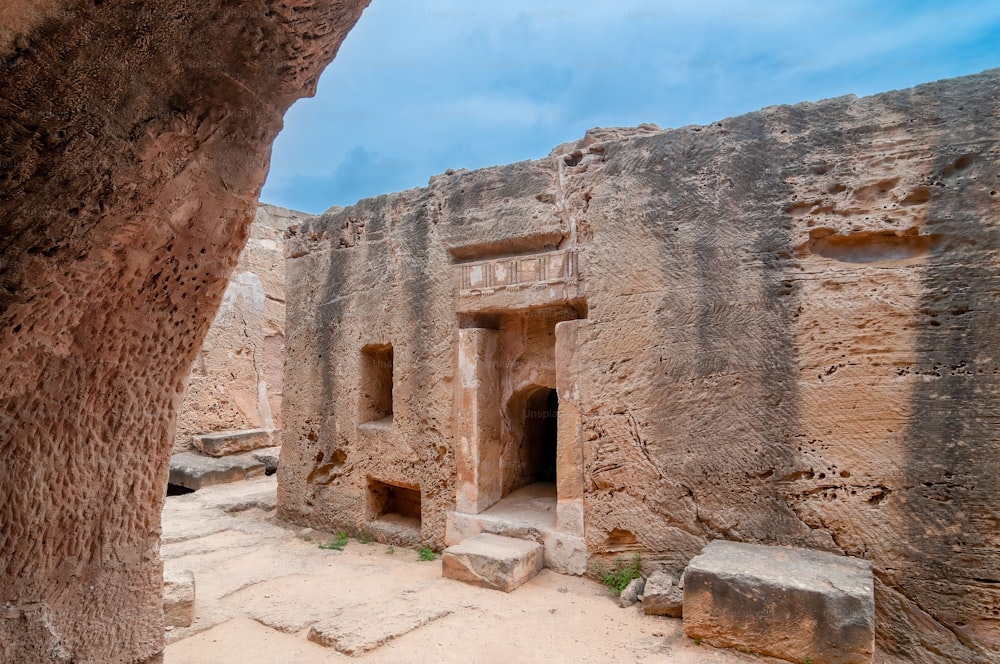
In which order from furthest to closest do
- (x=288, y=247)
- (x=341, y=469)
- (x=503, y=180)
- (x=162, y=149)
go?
(x=288, y=247) → (x=341, y=469) → (x=503, y=180) → (x=162, y=149)

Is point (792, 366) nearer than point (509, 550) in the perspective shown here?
Yes

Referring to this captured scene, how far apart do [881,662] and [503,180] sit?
4224 millimetres

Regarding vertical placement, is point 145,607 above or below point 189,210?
below

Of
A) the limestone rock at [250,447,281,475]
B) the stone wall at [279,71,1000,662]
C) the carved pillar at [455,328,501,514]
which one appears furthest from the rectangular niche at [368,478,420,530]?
the limestone rock at [250,447,281,475]

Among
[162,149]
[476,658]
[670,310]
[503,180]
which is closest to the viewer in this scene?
[162,149]

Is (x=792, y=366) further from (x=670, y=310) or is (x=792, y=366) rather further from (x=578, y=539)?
(x=578, y=539)

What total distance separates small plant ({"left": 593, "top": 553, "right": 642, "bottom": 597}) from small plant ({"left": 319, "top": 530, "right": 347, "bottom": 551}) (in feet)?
7.84

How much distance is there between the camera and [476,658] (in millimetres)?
3129

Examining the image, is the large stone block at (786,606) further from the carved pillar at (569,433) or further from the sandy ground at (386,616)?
the carved pillar at (569,433)

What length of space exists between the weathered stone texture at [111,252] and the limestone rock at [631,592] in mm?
2854

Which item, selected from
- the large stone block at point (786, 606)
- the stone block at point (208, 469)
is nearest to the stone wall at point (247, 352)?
the stone block at point (208, 469)

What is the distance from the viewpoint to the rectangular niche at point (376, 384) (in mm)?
5627

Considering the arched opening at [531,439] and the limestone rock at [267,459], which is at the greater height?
the arched opening at [531,439]

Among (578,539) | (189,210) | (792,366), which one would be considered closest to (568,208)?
(792,366)
